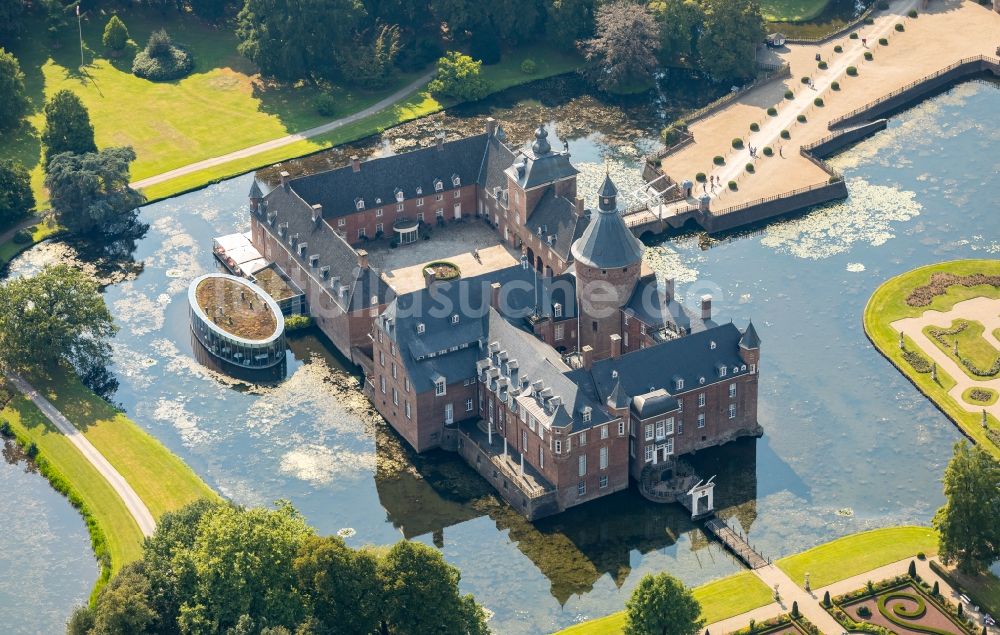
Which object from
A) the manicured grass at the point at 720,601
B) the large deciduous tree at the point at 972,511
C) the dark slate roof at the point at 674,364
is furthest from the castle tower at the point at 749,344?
the large deciduous tree at the point at 972,511

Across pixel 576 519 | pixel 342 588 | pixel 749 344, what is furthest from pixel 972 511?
pixel 342 588

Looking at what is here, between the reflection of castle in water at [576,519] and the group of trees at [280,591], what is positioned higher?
the group of trees at [280,591]

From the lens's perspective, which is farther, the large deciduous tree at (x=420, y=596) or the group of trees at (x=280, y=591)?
the group of trees at (x=280, y=591)

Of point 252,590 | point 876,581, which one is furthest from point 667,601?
point 252,590

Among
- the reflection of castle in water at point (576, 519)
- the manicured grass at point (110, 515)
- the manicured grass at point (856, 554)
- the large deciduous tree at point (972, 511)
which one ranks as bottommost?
the reflection of castle in water at point (576, 519)

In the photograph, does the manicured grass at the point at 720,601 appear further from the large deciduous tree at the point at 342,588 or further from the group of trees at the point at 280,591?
the large deciduous tree at the point at 342,588

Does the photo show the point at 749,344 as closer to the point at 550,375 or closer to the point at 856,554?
the point at 550,375

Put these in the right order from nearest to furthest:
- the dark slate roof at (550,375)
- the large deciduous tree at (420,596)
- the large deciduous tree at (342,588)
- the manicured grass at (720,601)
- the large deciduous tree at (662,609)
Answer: the large deciduous tree at (662,609) < the large deciduous tree at (420,596) < the large deciduous tree at (342,588) < the manicured grass at (720,601) < the dark slate roof at (550,375)
